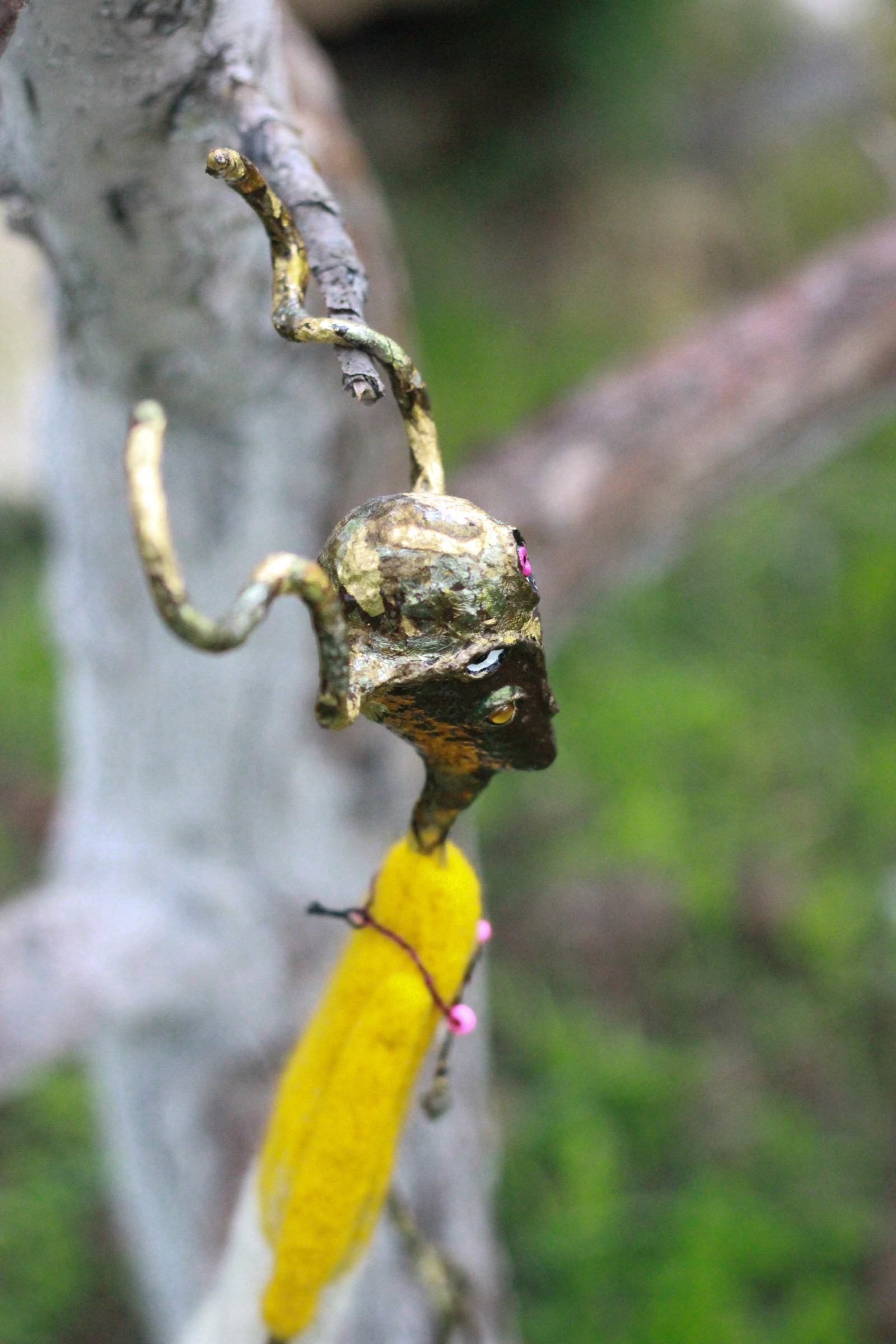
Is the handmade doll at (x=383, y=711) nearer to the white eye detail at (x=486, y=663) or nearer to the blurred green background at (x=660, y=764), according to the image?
the white eye detail at (x=486, y=663)

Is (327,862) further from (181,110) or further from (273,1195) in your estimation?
(181,110)

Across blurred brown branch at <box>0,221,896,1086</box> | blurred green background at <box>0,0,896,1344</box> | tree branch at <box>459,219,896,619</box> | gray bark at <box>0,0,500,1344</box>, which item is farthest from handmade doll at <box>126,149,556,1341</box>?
blurred green background at <box>0,0,896,1344</box>

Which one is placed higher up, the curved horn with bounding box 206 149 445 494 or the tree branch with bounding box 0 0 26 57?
the tree branch with bounding box 0 0 26 57

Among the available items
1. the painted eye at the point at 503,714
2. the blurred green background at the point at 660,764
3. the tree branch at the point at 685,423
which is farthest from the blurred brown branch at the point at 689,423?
the painted eye at the point at 503,714

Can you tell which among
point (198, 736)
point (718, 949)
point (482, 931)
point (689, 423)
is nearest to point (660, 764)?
point (718, 949)

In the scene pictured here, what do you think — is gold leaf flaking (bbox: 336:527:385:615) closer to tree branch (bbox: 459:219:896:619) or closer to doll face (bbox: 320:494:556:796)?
doll face (bbox: 320:494:556:796)

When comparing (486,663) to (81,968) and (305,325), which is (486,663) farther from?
(81,968)
